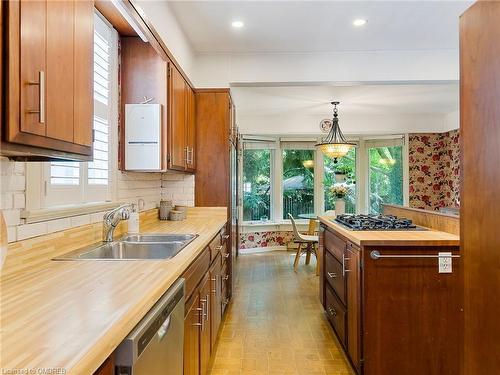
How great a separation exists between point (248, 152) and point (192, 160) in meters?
3.57

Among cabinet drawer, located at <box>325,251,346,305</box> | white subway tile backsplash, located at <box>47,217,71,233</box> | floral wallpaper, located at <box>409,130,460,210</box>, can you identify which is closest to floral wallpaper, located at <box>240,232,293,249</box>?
floral wallpaper, located at <box>409,130,460,210</box>

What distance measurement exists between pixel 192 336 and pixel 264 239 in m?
5.33

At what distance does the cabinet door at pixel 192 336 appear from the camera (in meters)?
1.58

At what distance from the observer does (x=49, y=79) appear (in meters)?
1.05

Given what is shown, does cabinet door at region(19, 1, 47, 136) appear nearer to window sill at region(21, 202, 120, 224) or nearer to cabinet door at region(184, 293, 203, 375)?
window sill at region(21, 202, 120, 224)

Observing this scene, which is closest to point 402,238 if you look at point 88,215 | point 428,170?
point 88,215

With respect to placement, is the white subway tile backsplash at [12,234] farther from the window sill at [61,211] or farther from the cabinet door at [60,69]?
the cabinet door at [60,69]

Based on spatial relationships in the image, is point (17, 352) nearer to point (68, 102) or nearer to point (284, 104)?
point (68, 102)

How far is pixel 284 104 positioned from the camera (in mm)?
5488

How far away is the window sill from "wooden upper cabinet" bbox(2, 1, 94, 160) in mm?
420

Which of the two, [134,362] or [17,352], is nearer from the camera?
[17,352]

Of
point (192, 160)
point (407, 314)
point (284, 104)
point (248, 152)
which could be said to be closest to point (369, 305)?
point (407, 314)

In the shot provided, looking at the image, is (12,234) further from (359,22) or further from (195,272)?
(359,22)

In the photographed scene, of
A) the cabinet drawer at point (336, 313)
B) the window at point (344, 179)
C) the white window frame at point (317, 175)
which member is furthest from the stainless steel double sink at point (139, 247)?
the window at point (344, 179)
